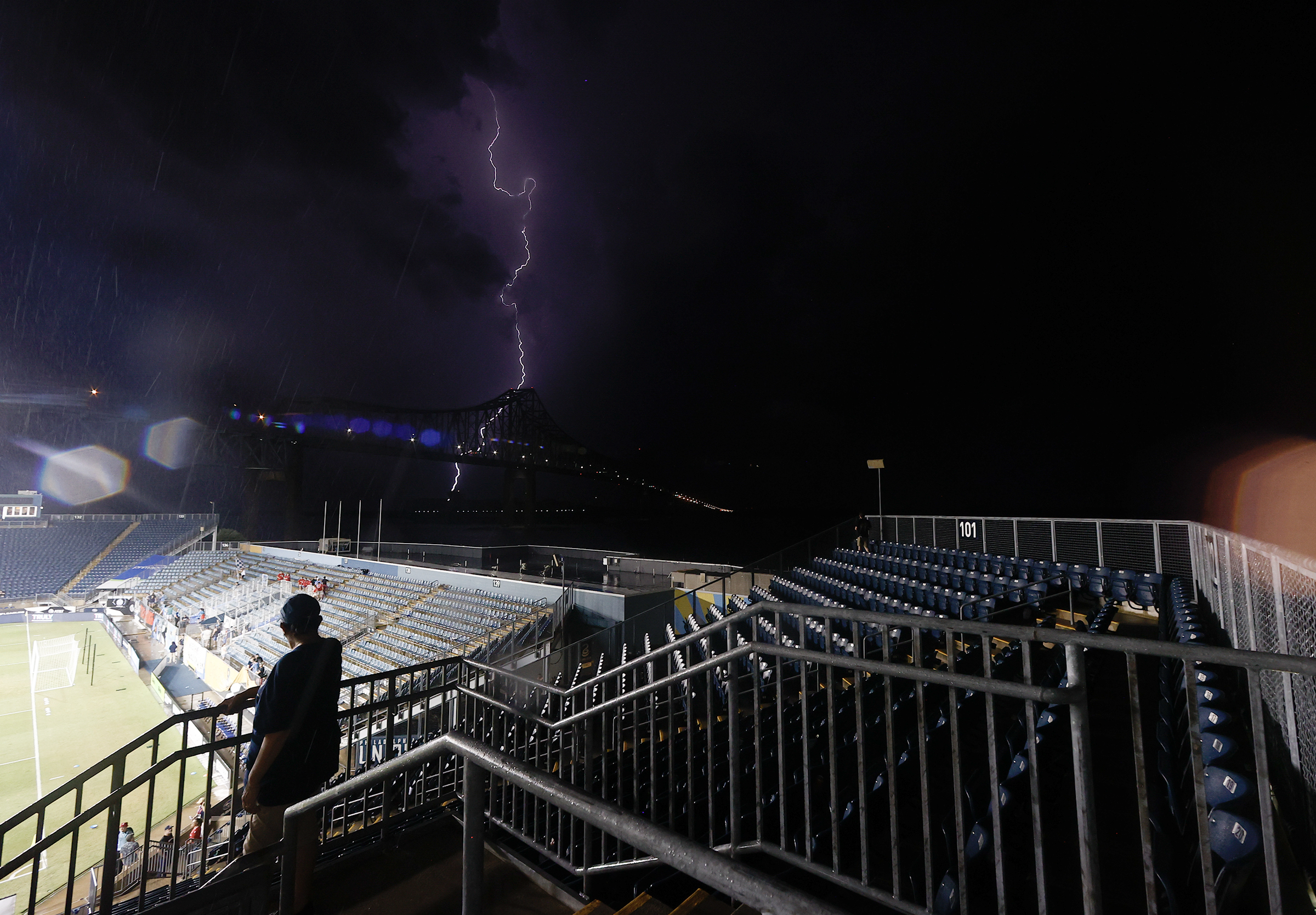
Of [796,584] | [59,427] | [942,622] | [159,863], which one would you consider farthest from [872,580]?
[59,427]

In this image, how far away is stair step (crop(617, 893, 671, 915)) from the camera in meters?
2.47

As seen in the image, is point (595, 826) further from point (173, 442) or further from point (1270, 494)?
point (1270, 494)

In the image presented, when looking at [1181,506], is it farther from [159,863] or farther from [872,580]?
[159,863]

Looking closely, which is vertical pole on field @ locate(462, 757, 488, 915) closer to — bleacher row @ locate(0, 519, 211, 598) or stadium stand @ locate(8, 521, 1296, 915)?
stadium stand @ locate(8, 521, 1296, 915)

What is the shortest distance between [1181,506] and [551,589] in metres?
72.5

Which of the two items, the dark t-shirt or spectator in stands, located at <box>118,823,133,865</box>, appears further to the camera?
spectator in stands, located at <box>118,823,133,865</box>

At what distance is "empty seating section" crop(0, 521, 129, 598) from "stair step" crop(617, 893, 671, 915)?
46467mm

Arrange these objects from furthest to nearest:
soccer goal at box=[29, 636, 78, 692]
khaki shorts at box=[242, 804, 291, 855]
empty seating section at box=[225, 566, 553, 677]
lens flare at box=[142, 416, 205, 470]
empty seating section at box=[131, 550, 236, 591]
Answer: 1. lens flare at box=[142, 416, 205, 470]
2. empty seating section at box=[131, 550, 236, 591]
3. soccer goal at box=[29, 636, 78, 692]
4. empty seating section at box=[225, 566, 553, 677]
5. khaki shorts at box=[242, 804, 291, 855]

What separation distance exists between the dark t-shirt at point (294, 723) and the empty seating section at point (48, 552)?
45.2m

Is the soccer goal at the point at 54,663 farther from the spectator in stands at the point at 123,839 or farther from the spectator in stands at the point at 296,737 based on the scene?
the spectator in stands at the point at 296,737

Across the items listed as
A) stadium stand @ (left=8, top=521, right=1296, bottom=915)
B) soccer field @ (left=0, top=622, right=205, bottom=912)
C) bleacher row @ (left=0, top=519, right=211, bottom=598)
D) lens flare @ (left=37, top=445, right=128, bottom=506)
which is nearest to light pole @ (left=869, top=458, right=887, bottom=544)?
stadium stand @ (left=8, top=521, right=1296, bottom=915)

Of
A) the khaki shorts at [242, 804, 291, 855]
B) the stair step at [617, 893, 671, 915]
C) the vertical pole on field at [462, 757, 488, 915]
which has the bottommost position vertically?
the stair step at [617, 893, 671, 915]

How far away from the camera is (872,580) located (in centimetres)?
1142

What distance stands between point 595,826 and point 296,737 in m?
2.22
